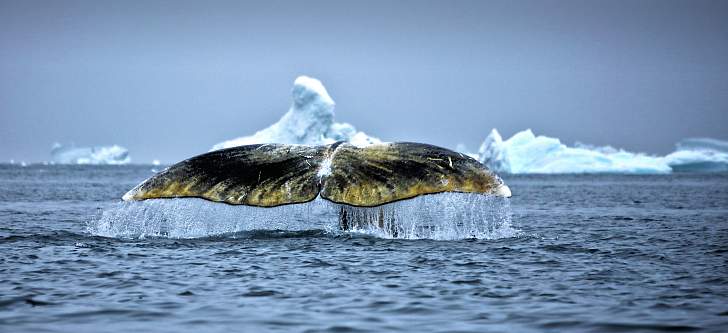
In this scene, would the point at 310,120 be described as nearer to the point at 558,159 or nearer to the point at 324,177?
the point at 558,159

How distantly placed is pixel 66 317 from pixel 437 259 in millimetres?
5245

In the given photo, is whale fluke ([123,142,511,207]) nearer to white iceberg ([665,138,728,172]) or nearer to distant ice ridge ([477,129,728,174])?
distant ice ridge ([477,129,728,174])

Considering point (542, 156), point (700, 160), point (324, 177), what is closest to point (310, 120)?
point (542, 156)

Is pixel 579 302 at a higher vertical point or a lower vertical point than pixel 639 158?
lower

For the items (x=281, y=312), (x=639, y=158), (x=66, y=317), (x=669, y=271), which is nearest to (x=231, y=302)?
(x=281, y=312)

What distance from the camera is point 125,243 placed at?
13.6m

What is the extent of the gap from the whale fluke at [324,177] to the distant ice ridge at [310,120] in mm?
69304

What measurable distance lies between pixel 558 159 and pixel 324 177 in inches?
3273

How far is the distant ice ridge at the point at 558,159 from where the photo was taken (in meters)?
88.0

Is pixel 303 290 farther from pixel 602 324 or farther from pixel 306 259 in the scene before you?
pixel 602 324

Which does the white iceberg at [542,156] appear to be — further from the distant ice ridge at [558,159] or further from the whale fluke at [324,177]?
the whale fluke at [324,177]

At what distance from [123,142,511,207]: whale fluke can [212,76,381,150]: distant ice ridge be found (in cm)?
6930

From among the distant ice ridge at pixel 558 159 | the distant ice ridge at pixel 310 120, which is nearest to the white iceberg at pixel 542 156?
the distant ice ridge at pixel 558 159

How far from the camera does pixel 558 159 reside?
90.4m
